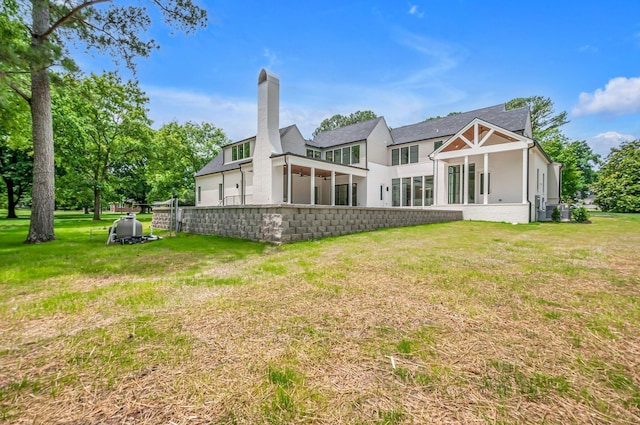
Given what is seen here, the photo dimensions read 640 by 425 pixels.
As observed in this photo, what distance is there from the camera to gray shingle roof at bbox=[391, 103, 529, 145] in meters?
18.1

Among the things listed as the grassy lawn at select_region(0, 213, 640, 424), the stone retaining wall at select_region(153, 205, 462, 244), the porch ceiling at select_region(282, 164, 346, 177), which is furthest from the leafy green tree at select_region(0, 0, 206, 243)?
the porch ceiling at select_region(282, 164, 346, 177)

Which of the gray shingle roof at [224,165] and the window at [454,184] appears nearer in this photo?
the window at [454,184]

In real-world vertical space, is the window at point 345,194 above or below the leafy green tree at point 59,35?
below

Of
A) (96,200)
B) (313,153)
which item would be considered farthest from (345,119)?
(96,200)

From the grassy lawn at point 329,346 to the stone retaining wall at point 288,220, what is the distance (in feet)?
12.3

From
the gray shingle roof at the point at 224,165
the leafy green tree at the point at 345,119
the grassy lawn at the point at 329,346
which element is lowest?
the grassy lawn at the point at 329,346

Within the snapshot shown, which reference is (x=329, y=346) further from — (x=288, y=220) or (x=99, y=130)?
(x=99, y=130)

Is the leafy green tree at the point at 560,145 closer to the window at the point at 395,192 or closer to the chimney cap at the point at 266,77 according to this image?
the window at the point at 395,192

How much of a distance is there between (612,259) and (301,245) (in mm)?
6841

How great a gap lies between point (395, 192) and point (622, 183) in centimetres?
2689

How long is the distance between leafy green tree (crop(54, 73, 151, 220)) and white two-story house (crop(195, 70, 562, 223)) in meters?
6.89

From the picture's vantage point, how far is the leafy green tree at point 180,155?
91.2 ft

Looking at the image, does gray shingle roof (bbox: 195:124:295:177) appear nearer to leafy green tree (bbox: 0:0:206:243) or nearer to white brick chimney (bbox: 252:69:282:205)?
white brick chimney (bbox: 252:69:282:205)

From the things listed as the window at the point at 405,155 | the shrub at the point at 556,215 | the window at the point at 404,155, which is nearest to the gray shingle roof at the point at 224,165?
the window at the point at 405,155
